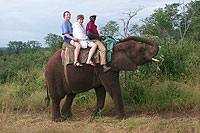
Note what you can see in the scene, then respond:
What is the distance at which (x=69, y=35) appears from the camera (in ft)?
18.6

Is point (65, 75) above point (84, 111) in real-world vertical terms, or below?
above

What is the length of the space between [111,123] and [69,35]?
7.47 feet

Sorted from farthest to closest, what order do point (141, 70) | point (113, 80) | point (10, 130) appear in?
1. point (141, 70)
2. point (113, 80)
3. point (10, 130)

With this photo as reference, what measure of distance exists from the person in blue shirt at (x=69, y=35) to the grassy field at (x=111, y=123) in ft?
4.63

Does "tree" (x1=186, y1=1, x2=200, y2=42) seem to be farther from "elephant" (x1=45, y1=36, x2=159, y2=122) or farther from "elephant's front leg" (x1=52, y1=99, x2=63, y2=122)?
"elephant's front leg" (x1=52, y1=99, x2=63, y2=122)

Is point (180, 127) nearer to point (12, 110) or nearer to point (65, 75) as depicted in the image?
point (65, 75)

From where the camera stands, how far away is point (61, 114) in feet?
20.4

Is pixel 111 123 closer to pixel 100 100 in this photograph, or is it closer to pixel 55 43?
pixel 100 100

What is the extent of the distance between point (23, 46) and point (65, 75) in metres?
30.0

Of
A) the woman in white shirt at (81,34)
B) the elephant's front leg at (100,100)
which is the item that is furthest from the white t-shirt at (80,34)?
the elephant's front leg at (100,100)

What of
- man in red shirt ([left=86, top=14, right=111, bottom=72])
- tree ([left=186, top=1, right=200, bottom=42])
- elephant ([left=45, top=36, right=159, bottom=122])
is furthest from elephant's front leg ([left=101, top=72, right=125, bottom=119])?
tree ([left=186, top=1, right=200, bottom=42])

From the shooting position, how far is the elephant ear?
5484 mm

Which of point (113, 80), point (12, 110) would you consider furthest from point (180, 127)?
point (12, 110)

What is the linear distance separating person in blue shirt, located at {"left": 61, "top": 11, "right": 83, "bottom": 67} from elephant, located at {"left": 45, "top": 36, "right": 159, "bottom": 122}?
0.33 m
